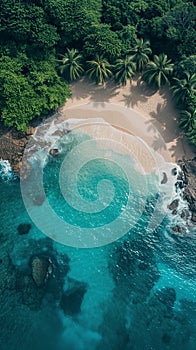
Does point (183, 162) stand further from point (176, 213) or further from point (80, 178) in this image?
point (80, 178)

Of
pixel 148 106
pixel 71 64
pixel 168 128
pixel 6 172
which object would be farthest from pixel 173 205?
pixel 71 64

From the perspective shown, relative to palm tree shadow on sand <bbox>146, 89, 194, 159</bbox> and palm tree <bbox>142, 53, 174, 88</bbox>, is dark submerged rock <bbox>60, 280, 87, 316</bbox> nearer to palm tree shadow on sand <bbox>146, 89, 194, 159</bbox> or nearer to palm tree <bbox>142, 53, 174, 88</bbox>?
palm tree shadow on sand <bbox>146, 89, 194, 159</bbox>

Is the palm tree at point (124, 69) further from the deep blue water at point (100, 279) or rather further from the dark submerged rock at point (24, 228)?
the dark submerged rock at point (24, 228)

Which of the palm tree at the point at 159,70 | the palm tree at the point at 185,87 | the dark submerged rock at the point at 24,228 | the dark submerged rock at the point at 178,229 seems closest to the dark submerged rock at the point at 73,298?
the dark submerged rock at the point at 24,228

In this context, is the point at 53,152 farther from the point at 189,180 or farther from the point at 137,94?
the point at 189,180

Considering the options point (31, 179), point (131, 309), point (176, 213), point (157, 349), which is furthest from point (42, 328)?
point (176, 213)
